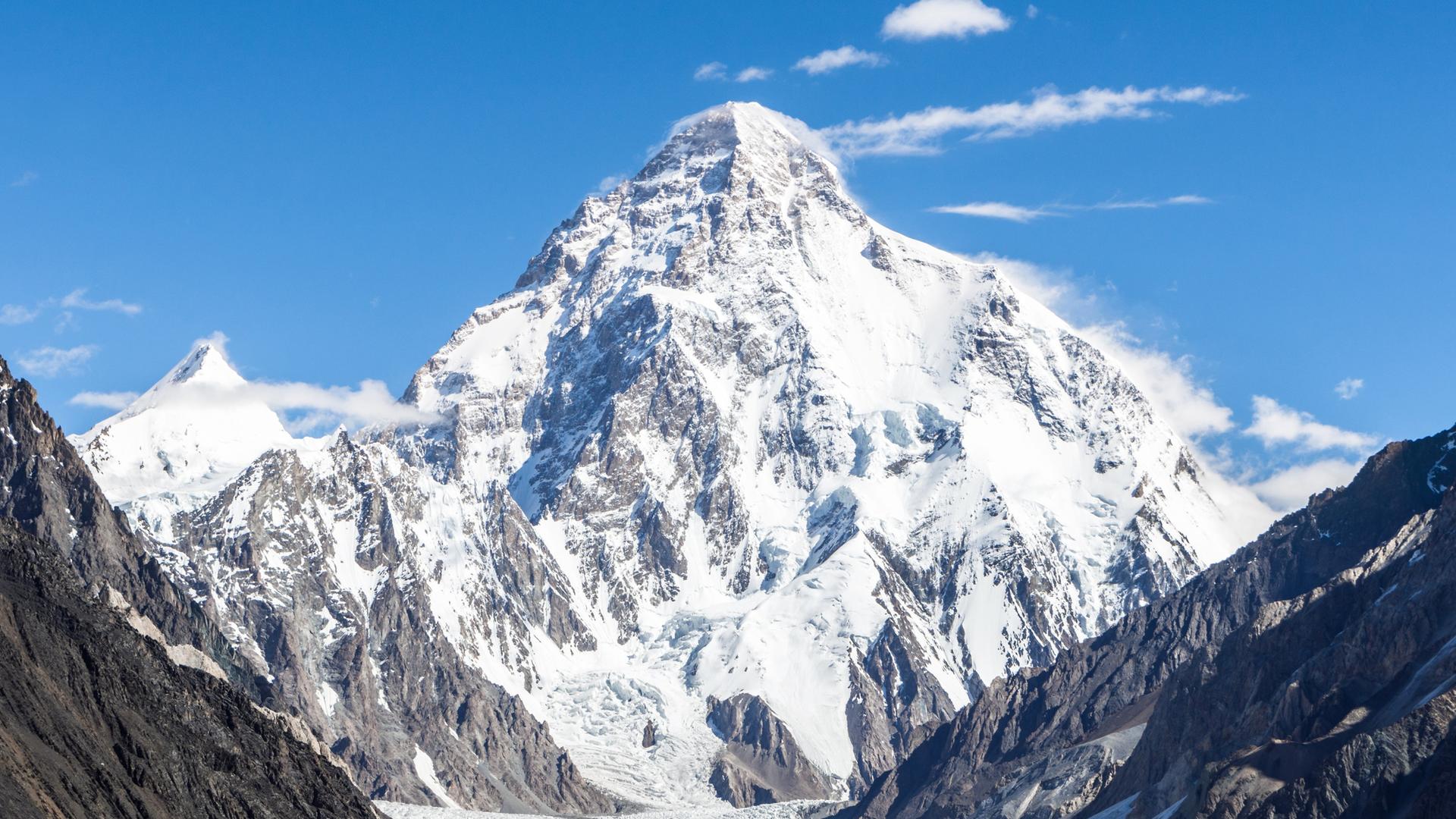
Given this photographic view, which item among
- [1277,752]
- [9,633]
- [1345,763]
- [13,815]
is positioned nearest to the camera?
[13,815]

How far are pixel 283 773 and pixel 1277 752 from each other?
236 feet

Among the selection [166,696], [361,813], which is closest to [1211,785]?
[361,813]

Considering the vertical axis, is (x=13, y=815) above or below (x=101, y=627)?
below

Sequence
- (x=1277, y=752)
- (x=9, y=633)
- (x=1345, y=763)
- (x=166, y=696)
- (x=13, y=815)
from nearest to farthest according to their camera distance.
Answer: (x=13, y=815) < (x=9, y=633) < (x=166, y=696) < (x=1345, y=763) < (x=1277, y=752)

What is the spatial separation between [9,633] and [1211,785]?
9015 centimetres

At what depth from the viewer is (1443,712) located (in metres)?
176

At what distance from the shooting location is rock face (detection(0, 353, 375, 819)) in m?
139

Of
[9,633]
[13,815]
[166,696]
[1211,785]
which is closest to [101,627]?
[166,696]

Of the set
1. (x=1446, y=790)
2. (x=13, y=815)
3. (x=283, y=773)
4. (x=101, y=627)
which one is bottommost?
(x=1446, y=790)

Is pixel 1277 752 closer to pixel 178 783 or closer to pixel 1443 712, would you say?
pixel 1443 712

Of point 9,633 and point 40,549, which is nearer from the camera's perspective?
point 9,633

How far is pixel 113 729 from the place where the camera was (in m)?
154

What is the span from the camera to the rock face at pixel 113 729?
457 feet

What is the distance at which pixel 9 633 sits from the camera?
15062 cm
